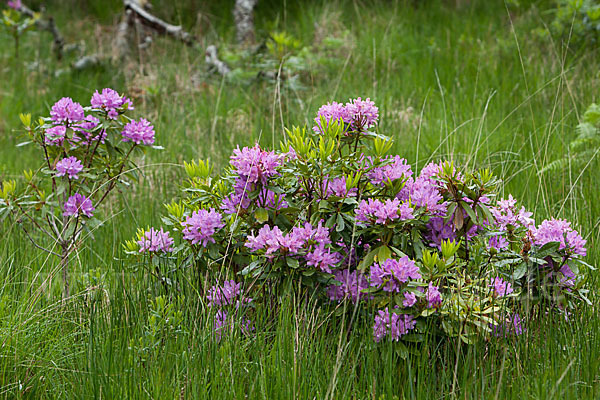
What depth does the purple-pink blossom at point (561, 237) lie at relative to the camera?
2346 millimetres

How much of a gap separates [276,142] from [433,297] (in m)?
2.54

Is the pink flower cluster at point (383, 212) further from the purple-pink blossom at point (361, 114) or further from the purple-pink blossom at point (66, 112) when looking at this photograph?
the purple-pink blossom at point (66, 112)

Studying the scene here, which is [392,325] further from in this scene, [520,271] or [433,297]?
[520,271]

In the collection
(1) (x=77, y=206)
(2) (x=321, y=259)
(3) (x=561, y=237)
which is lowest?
(2) (x=321, y=259)

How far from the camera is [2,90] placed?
7.29 meters

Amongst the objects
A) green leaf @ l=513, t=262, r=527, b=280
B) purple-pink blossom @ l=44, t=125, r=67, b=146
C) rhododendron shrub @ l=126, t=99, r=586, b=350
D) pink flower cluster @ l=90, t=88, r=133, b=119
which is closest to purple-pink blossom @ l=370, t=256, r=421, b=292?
rhododendron shrub @ l=126, t=99, r=586, b=350

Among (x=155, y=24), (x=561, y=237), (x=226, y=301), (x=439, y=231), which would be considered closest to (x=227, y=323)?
(x=226, y=301)

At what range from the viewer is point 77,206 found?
3025 millimetres

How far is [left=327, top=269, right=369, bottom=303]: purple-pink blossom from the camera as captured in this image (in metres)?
2.35

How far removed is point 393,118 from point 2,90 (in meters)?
4.77

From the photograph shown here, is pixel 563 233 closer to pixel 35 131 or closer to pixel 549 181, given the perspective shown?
pixel 549 181

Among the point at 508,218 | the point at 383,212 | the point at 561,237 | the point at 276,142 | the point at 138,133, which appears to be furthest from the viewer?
the point at 276,142

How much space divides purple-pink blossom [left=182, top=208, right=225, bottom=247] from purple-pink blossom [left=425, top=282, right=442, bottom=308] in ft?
2.64

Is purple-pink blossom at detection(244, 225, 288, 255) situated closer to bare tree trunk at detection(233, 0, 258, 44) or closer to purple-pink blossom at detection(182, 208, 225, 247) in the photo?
purple-pink blossom at detection(182, 208, 225, 247)
